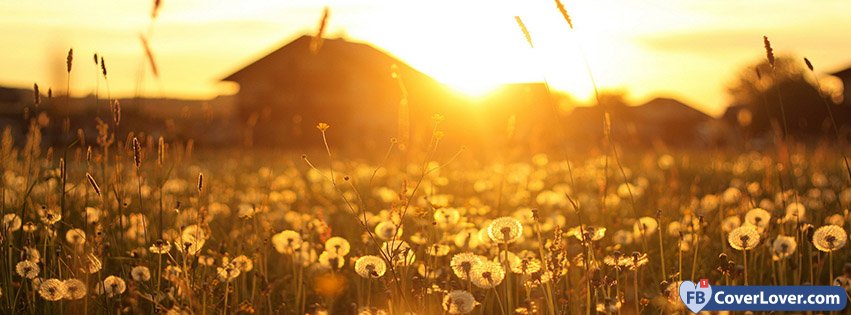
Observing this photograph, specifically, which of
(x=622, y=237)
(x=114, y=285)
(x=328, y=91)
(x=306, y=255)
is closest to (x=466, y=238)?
(x=306, y=255)

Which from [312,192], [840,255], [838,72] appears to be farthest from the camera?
[838,72]

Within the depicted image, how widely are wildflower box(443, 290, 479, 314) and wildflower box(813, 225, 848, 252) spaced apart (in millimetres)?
1145

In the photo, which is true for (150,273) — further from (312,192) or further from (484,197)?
(312,192)

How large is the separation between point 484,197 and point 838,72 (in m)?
46.4

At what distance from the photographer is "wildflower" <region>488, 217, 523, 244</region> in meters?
2.68

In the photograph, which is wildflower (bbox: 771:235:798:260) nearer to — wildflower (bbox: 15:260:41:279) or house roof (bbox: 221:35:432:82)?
wildflower (bbox: 15:260:41:279)

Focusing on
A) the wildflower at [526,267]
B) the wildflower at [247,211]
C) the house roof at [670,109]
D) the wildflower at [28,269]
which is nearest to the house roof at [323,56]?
the wildflower at [247,211]

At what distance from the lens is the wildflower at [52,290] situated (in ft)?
8.25

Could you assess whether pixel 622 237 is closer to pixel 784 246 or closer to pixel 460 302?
pixel 784 246

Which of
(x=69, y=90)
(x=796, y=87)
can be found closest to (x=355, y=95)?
(x=796, y=87)

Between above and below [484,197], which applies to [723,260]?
below

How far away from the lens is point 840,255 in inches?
145

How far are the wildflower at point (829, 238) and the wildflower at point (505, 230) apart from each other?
91 cm

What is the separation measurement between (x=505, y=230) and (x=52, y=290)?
1.29 m
